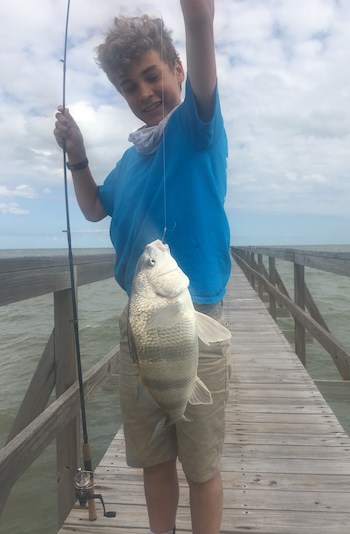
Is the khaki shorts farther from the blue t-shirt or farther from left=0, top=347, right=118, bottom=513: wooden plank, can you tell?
left=0, top=347, right=118, bottom=513: wooden plank

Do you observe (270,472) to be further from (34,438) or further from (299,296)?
(299,296)

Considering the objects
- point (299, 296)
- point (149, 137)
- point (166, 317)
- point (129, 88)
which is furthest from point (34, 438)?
point (299, 296)

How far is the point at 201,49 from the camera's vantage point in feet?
4.66

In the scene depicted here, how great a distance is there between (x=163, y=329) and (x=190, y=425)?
0.47 meters

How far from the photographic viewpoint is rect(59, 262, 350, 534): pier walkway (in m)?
2.20

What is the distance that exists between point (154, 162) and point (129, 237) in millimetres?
294

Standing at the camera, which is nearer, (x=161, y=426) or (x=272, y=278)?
(x=161, y=426)

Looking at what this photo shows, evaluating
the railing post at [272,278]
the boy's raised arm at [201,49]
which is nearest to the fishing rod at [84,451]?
the boy's raised arm at [201,49]

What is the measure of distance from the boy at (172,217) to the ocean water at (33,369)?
3.36 feet

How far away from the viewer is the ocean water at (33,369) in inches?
149

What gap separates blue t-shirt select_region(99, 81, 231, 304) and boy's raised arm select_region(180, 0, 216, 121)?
0.07 m

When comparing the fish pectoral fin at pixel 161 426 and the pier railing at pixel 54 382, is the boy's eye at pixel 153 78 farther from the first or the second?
the fish pectoral fin at pixel 161 426

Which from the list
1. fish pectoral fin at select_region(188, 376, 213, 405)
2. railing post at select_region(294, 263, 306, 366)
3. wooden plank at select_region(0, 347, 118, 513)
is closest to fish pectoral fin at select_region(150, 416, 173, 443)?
fish pectoral fin at select_region(188, 376, 213, 405)

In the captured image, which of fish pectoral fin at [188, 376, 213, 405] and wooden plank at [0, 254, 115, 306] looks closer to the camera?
fish pectoral fin at [188, 376, 213, 405]
